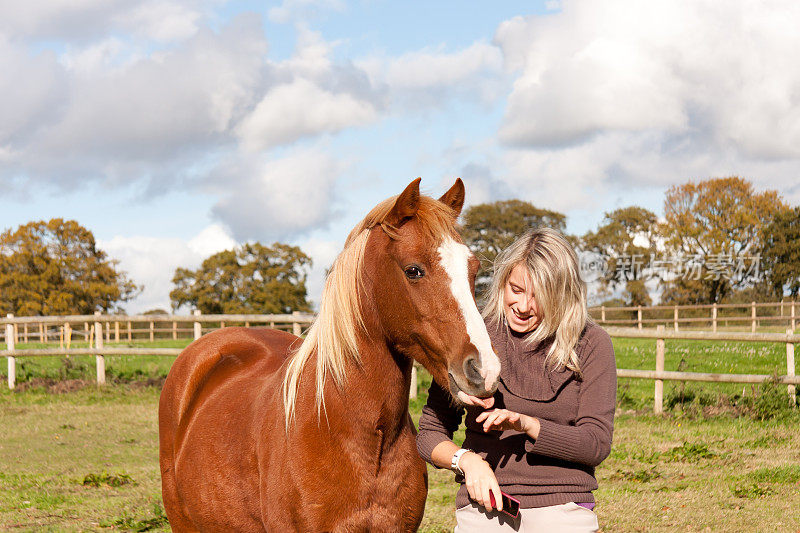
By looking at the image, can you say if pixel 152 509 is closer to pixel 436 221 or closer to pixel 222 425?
pixel 222 425

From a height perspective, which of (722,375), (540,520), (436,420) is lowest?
(722,375)

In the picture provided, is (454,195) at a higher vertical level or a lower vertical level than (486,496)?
higher

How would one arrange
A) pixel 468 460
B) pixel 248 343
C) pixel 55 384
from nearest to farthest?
pixel 468 460
pixel 248 343
pixel 55 384

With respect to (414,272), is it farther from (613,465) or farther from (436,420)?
(613,465)

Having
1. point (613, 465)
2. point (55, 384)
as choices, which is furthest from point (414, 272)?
point (55, 384)

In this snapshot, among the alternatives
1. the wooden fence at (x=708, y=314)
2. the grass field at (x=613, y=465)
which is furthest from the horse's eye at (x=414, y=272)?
the wooden fence at (x=708, y=314)

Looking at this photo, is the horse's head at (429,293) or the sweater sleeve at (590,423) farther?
the sweater sleeve at (590,423)

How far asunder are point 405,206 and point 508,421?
76cm

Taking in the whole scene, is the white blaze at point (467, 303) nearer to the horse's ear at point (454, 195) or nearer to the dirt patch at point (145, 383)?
the horse's ear at point (454, 195)

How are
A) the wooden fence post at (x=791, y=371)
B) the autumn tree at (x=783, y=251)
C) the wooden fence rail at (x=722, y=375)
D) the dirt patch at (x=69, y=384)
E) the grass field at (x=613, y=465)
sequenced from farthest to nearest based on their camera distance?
the autumn tree at (x=783, y=251) < the dirt patch at (x=69, y=384) < the wooden fence rail at (x=722, y=375) < the wooden fence post at (x=791, y=371) < the grass field at (x=613, y=465)

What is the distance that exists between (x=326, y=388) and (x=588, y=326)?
949 millimetres

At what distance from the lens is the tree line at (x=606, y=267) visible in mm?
35031

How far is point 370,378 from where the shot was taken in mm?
2510

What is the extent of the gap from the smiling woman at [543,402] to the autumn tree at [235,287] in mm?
34544
